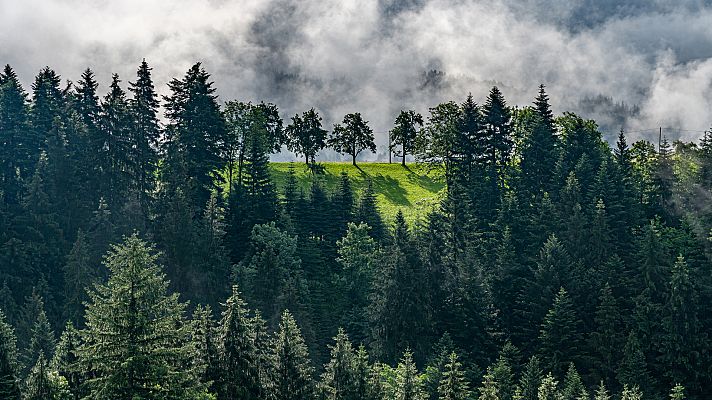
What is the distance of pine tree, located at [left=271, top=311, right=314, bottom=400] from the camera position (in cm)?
5381

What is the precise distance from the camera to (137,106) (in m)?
102

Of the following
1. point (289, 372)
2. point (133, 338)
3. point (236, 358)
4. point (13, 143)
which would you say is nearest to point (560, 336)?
point (289, 372)

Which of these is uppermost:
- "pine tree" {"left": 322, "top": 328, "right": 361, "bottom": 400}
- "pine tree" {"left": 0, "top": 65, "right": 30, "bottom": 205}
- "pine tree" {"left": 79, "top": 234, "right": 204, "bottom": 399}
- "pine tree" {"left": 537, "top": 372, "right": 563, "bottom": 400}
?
"pine tree" {"left": 0, "top": 65, "right": 30, "bottom": 205}

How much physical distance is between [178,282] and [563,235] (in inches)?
1596

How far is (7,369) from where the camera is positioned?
47594mm

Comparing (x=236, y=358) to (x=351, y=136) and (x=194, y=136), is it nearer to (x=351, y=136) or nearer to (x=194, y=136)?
(x=194, y=136)

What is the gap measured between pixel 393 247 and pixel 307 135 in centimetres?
6264

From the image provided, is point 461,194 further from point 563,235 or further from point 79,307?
point 79,307

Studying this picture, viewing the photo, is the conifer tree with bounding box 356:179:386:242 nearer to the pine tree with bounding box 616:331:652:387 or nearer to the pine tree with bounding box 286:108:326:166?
the pine tree with bounding box 616:331:652:387

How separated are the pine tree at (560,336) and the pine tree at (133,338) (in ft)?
158

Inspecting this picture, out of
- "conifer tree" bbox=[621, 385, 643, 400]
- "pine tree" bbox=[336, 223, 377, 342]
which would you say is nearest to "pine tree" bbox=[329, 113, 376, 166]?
"pine tree" bbox=[336, 223, 377, 342]

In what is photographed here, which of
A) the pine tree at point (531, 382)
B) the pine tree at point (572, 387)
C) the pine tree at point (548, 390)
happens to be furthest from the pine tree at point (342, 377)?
the pine tree at point (572, 387)

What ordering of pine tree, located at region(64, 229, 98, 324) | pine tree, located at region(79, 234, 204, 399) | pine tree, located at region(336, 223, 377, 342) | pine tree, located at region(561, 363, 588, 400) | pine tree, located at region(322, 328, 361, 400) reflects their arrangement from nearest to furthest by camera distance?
pine tree, located at region(79, 234, 204, 399), pine tree, located at region(322, 328, 361, 400), pine tree, located at region(561, 363, 588, 400), pine tree, located at region(64, 229, 98, 324), pine tree, located at region(336, 223, 377, 342)

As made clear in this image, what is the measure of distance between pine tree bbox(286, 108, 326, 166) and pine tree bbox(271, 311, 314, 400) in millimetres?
89845
